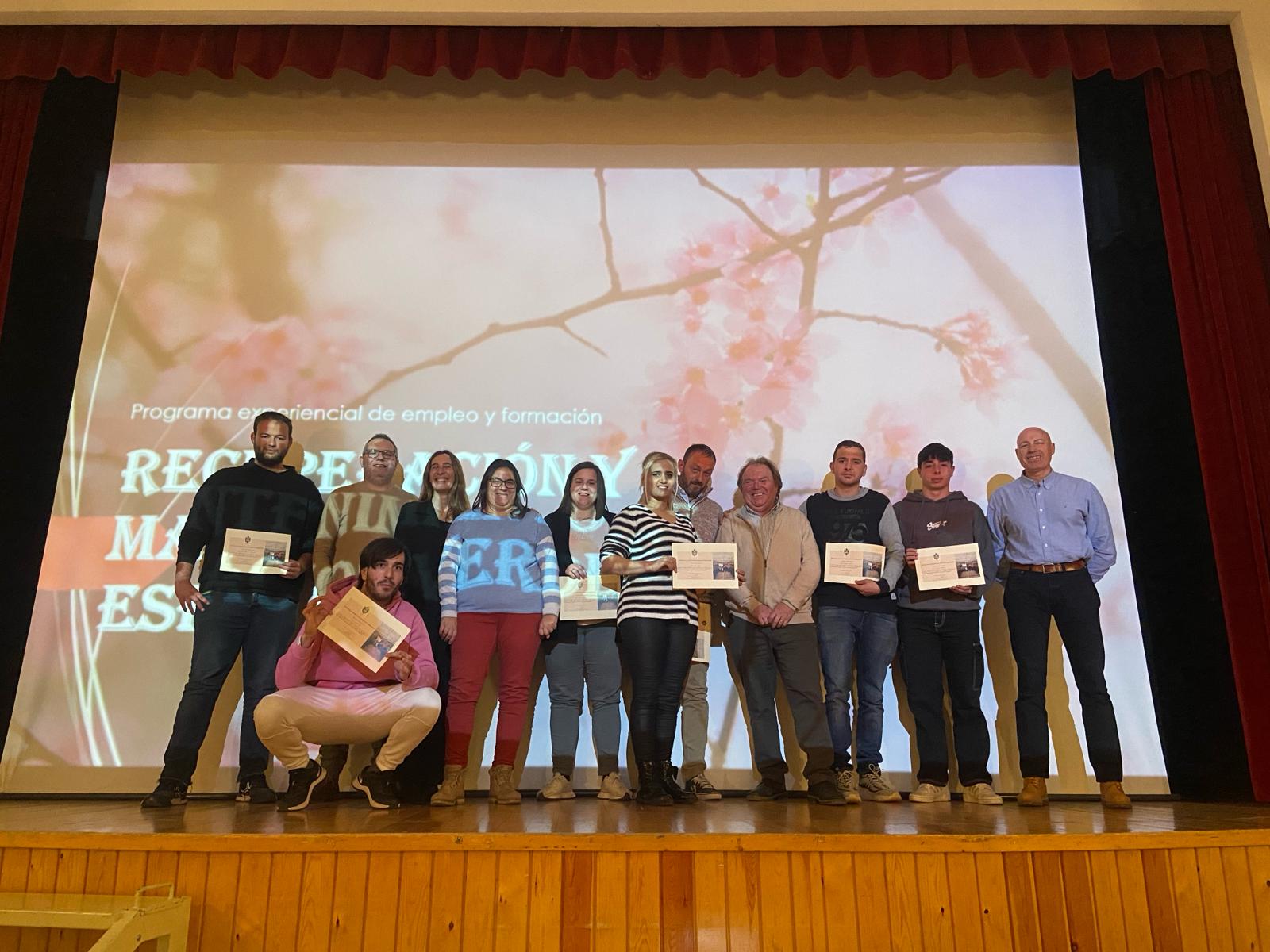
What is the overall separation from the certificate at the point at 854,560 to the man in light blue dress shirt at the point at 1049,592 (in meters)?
0.52

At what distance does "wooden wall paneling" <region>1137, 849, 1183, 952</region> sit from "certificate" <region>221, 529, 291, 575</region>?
3.09 m

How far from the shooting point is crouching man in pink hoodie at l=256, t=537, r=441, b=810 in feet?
10.2

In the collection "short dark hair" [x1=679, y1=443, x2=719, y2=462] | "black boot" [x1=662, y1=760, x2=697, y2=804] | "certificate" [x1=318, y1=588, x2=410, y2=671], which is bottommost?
"black boot" [x1=662, y1=760, x2=697, y2=804]

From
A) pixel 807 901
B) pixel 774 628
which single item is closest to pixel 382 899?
pixel 807 901

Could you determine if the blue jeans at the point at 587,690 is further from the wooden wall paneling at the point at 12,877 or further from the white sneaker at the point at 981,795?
the wooden wall paneling at the point at 12,877

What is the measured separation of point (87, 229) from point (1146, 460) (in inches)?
196

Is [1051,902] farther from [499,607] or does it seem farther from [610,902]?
[499,607]

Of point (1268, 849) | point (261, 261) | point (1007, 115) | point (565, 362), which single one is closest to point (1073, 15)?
point (1007, 115)

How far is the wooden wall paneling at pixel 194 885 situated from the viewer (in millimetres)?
2451

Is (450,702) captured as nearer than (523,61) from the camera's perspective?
Yes

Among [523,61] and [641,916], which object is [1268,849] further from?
[523,61]

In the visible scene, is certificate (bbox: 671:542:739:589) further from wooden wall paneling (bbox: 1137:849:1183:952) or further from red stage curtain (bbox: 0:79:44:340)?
red stage curtain (bbox: 0:79:44:340)

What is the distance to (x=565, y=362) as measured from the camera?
4367mm

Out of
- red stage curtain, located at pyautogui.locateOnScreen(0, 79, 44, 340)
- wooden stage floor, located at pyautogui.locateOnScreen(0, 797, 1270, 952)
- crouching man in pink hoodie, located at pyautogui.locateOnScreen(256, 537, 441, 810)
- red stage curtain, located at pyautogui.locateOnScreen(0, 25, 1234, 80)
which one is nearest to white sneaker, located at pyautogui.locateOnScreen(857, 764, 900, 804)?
wooden stage floor, located at pyautogui.locateOnScreen(0, 797, 1270, 952)
